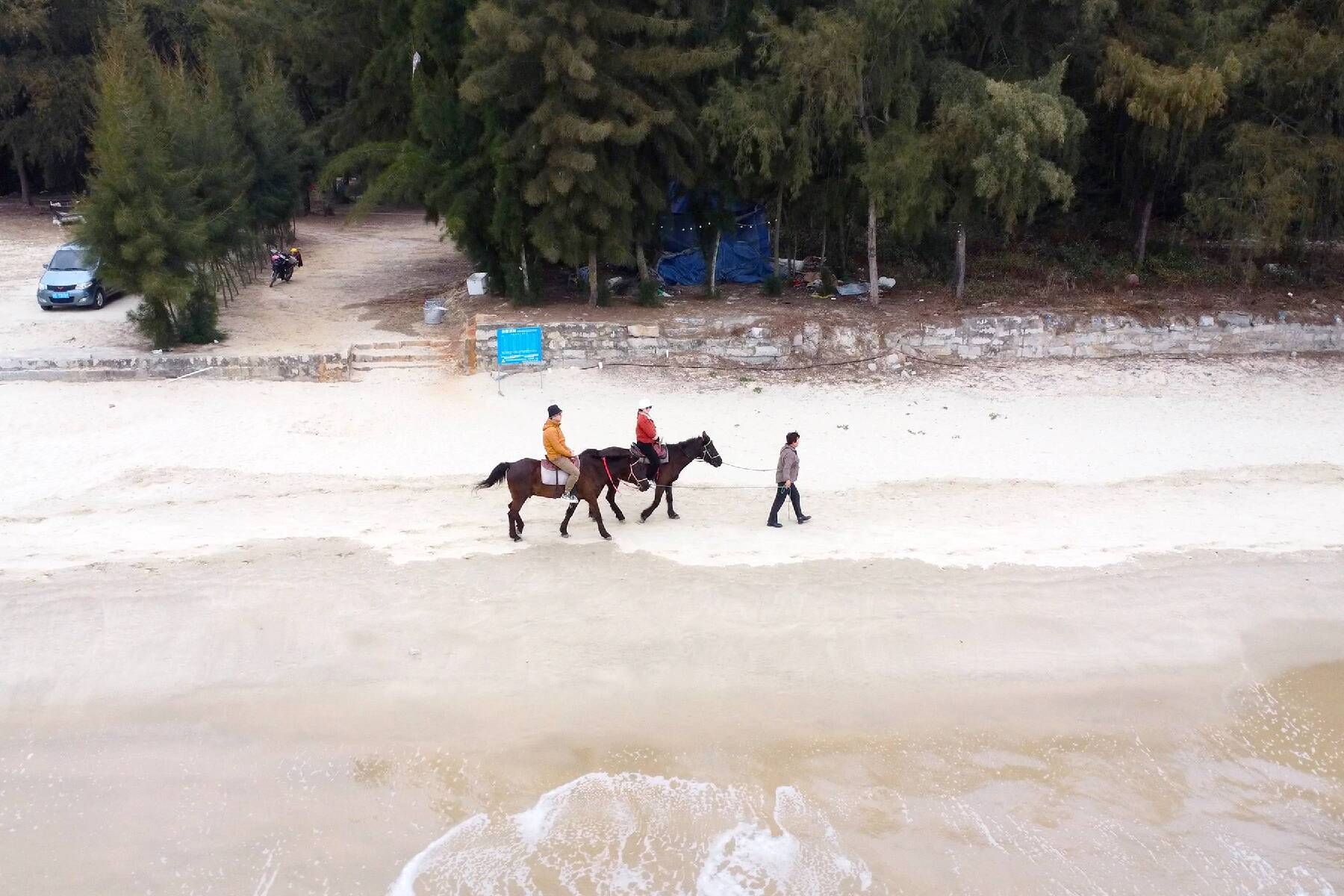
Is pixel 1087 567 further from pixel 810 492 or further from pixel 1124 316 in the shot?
pixel 1124 316

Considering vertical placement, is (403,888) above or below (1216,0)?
below

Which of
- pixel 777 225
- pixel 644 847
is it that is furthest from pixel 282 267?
pixel 644 847

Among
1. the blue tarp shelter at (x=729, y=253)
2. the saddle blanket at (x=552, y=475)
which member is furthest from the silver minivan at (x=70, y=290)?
the saddle blanket at (x=552, y=475)

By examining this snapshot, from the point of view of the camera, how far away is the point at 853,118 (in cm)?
1861

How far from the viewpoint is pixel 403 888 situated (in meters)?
7.89

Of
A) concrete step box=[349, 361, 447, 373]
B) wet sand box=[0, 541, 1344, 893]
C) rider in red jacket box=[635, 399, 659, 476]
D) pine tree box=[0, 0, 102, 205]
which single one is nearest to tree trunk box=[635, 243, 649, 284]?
concrete step box=[349, 361, 447, 373]

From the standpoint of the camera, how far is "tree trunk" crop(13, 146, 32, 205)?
33.5 meters

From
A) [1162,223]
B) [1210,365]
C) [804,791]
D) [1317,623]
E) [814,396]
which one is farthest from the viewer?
[1162,223]

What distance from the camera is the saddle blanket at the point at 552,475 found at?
39.8 ft

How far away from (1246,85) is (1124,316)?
5054 millimetres

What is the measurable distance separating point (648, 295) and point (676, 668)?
36.8 ft

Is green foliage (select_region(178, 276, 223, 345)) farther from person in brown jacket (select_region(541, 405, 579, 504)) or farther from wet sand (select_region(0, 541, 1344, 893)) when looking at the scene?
person in brown jacket (select_region(541, 405, 579, 504))

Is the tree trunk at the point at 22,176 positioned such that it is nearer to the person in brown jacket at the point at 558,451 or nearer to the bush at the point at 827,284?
the bush at the point at 827,284

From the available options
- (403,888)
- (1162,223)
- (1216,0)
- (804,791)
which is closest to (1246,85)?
(1216,0)
